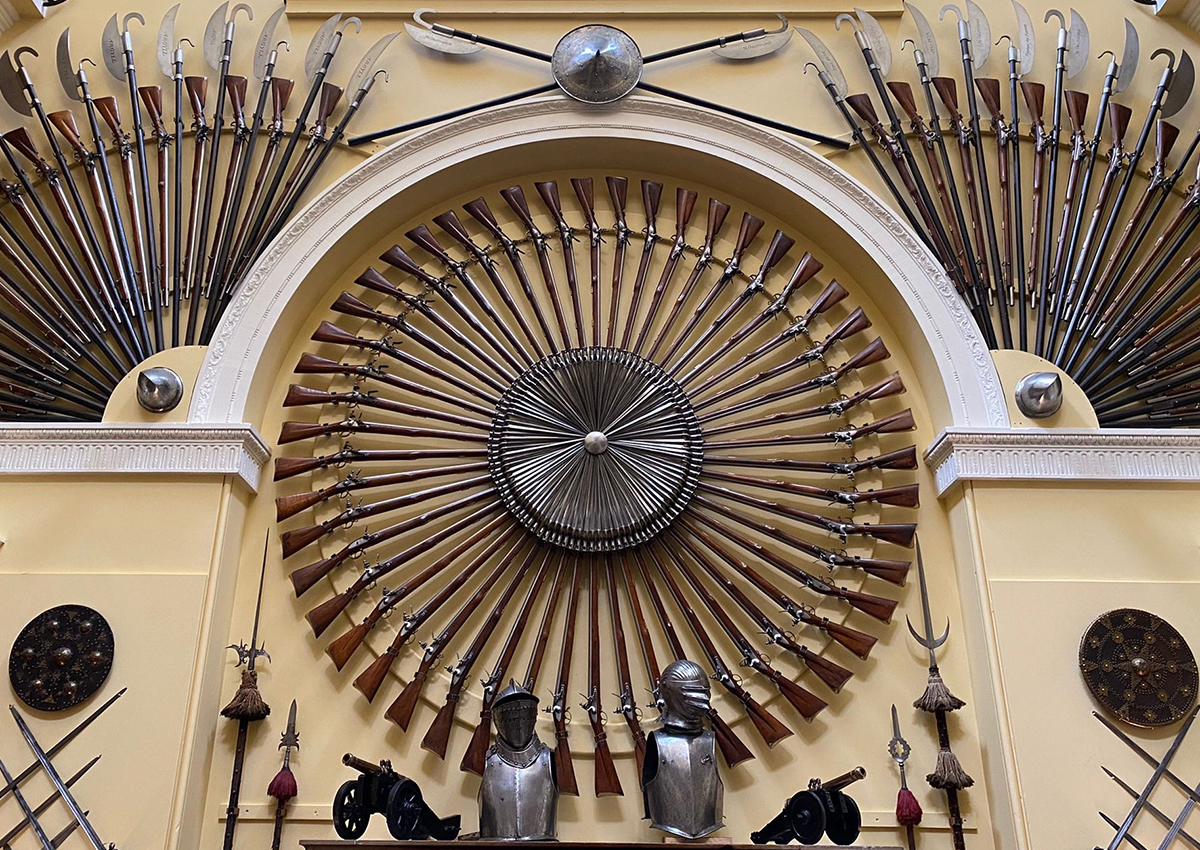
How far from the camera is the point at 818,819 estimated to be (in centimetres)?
462

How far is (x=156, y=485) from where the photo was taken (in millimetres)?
5449

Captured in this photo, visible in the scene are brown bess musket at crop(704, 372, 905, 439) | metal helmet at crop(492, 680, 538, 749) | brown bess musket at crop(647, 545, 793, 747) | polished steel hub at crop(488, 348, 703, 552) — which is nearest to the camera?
metal helmet at crop(492, 680, 538, 749)

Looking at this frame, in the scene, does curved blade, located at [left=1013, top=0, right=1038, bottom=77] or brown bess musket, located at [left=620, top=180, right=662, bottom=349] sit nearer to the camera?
brown bess musket, located at [left=620, top=180, right=662, bottom=349]

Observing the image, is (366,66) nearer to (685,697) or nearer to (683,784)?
(685,697)

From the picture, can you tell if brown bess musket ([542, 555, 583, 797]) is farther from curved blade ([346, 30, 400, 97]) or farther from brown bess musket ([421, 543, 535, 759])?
curved blade ([346, 30, 400, 97])

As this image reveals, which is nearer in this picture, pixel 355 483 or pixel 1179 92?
pixel 355 483

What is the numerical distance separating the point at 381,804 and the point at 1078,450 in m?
3.70

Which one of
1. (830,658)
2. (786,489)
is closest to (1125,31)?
(786,489)

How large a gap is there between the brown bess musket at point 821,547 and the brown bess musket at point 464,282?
4.37ft

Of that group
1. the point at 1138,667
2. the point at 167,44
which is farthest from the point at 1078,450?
the point at 167,44

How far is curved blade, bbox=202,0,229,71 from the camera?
20.9ft

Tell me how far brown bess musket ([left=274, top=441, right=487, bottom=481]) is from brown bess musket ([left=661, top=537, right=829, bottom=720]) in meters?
1.21

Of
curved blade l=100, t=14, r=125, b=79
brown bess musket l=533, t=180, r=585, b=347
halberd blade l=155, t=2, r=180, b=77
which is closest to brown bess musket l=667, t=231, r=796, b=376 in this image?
brown bess musket l=533, t=180, r=585, b=347

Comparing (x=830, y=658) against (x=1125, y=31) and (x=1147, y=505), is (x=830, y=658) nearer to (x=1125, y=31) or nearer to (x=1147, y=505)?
(x=1147, y=505)
